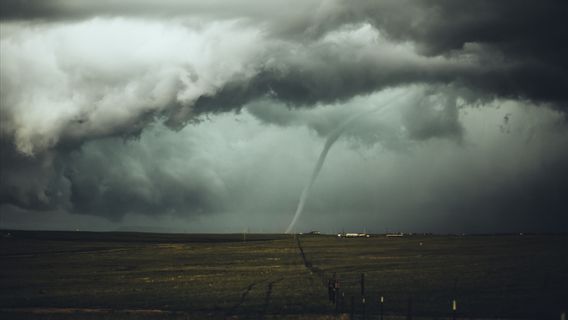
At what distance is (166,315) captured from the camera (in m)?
44.8

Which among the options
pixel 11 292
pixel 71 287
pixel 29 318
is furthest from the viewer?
pixel 71 287

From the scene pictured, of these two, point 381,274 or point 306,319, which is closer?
point 306,319

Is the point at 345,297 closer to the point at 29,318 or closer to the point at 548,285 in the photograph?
the point at 548,285

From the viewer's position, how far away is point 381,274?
231ft


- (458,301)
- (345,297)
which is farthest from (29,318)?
(458,301)

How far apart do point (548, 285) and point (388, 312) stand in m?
18.4

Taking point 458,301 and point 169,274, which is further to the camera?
point 169,274

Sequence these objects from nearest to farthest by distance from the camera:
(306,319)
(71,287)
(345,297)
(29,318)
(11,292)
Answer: (306,319), (29,318), (345,297), (11,292), (71,287)

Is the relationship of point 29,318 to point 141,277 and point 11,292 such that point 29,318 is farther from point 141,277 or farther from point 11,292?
point 141,277

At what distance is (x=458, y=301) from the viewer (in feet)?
149

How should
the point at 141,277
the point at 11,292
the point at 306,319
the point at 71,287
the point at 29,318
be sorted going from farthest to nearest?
the point at 141,277
the point at 71,287
the point at 11,292
the point at 29,318
the point at 306,319

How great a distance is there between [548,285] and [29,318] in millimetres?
42475

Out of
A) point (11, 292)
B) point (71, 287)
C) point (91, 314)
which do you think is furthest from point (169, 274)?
point (91, 314)

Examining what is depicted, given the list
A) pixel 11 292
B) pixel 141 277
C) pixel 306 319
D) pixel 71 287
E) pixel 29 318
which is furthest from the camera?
pixel 141 277
